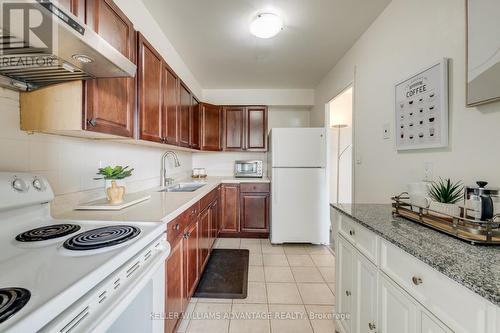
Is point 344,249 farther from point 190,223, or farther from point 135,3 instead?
point 135,3

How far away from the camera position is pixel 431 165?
136 cm

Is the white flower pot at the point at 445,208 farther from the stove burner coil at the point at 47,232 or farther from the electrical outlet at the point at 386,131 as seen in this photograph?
the stove burner coil at the point at 47,232

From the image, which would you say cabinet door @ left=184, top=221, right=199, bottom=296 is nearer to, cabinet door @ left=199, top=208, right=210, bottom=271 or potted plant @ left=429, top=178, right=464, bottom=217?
cabinet door @ left=199, top=208, right=210, bottom=271

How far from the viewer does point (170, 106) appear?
206 cm

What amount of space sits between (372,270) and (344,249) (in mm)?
354

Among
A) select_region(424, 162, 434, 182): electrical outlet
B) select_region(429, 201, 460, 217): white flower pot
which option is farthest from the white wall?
select_region(429, 201, 460, 217): white flower pot

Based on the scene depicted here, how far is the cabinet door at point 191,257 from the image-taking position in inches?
65.6

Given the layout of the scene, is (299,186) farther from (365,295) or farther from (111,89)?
(111,89)

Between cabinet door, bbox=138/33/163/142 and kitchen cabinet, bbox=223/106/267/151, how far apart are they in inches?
76.2

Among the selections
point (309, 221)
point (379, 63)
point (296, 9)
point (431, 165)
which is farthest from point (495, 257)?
point (309, 221)

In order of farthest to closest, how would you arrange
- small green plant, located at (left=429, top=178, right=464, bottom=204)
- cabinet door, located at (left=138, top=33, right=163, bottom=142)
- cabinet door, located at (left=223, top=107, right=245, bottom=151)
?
cabinet door, located at (left=223, top=107, right=245, bottom=151), cabinet door, located at (left=138, top=33, right=163, bottom=142), small green plant, located at (left=429, top=178, right=464, bottom=204)

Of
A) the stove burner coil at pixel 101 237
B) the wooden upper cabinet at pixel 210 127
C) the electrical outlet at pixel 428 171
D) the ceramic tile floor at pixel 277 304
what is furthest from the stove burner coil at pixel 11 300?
the wooden upper cabinet at pixel 210 127

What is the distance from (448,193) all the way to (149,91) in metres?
2.00

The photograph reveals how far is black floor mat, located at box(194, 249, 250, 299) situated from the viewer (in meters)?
2.01
